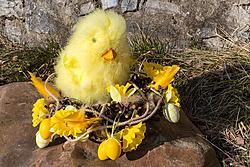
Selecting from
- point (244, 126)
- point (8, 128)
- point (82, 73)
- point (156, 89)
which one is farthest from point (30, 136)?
point (244, 126)

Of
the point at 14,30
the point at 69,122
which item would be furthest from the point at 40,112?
the point at 14,30

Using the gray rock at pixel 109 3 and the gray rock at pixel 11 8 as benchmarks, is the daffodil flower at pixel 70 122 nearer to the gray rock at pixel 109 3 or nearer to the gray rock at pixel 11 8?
the gray rock at pixel 109 3

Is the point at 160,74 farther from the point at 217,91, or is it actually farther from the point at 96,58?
the point at 217,91

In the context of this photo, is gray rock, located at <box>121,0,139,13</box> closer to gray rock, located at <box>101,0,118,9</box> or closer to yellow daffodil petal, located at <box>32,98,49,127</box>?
gray rock, located at <box>101,0,118,9</box>

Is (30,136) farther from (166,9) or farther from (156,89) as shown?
(166,9)

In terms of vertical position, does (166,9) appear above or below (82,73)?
below

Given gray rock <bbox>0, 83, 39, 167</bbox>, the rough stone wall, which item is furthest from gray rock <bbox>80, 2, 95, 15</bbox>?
gray rock <bbox>0, 83, 39, 167</bbox>
